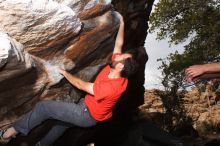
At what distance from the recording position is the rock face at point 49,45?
610cm

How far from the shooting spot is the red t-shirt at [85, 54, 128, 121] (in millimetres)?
6305

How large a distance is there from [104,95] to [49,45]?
4.46ft

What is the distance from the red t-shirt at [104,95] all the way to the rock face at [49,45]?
3.42 ft

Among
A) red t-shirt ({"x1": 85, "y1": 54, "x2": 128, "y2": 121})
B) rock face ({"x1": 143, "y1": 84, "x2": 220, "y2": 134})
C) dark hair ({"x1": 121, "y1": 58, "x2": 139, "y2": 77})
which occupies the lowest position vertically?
rock face ({"x1": 143, "y1": 84, "x2": 220, "y2": 134})

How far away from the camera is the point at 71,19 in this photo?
22.0 ft

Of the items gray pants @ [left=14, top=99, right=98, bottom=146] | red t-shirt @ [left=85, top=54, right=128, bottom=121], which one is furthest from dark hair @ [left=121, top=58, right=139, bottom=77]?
gray pants @ [left=14, top=99, right=98, bottom=146]

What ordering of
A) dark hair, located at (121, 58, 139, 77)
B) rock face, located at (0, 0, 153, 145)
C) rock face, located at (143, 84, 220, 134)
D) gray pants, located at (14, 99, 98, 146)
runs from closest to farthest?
rock face, located at (0, 0, 153, 145) < dark hair, located at (121, 58, 139, 77) < gray pants, located at (14, 99, 98, 146) < rock face, located at (143, 84, 220, 134)

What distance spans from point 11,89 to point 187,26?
11730mm

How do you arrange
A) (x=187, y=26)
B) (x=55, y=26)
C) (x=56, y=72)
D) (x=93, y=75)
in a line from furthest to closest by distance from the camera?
(x=187, y=26)
(x=93, y=75)
(x=56, y=72)
(x=55, y=26)

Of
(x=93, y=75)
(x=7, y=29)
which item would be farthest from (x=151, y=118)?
(x=7, y=29)

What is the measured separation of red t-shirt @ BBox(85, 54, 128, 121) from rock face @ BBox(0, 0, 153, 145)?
1.04 m

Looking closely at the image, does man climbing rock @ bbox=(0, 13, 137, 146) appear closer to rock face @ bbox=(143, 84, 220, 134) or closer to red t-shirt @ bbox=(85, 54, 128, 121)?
red t-shirt @ bbox=(85, 54, 128, 121)

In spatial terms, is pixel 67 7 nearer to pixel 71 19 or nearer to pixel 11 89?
pixel 71 19

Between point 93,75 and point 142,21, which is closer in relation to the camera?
point 93,75
